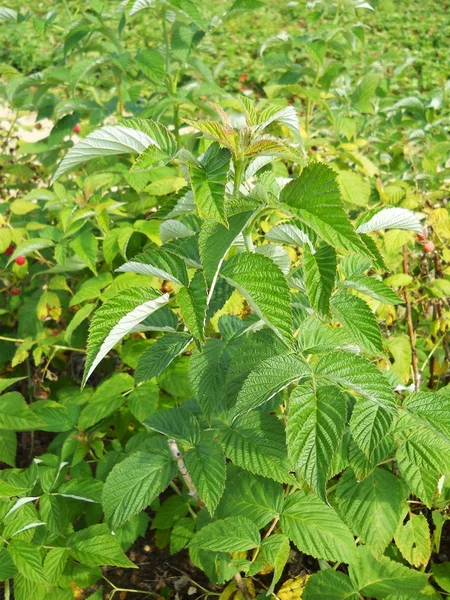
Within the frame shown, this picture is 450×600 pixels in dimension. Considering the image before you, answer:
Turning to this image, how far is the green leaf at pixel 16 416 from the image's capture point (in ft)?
5.62

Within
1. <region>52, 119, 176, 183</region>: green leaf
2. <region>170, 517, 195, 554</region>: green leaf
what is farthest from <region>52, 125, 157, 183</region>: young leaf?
<region>170, 517, 195, 554</region>: green leaf

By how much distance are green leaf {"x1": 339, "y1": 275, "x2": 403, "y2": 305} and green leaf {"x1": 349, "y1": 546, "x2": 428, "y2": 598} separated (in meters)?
0.52

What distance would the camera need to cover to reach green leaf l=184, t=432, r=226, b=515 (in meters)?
1.27

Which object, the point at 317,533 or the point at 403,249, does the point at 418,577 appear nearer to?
the point at 317,533

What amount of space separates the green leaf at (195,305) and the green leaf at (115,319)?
0.05 m


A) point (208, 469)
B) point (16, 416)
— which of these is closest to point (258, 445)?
point (208, 469)

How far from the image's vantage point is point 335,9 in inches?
110

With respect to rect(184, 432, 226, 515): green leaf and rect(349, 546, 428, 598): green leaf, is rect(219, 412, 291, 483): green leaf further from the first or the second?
rect(349, 546, 428, 598): green leaf

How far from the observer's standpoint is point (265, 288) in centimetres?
104

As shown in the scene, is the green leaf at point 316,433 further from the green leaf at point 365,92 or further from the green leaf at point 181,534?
the green leaf at point 365,92

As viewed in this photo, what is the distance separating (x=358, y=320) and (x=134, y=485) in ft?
1.89

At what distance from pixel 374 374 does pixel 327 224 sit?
0.29m

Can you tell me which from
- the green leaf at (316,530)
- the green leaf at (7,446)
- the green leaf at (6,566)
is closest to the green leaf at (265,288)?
the green leaf at (316,530)

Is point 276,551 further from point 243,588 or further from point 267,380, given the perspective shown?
→ point 267,380
